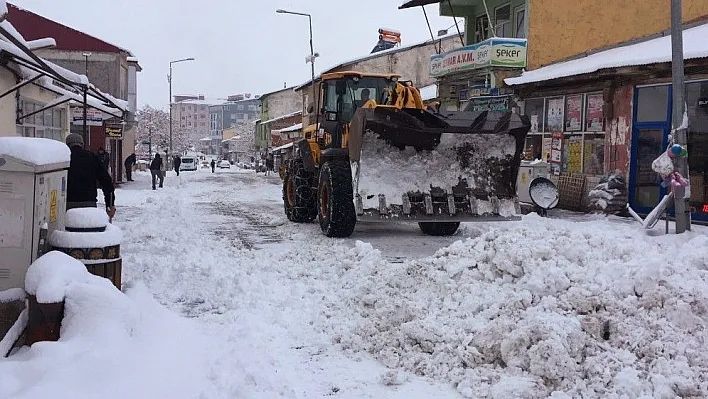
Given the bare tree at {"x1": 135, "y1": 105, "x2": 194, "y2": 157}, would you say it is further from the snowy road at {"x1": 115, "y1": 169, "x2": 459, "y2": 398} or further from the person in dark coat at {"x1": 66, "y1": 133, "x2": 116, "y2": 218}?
the person in dark coat at {"x1": 66, "y1": 133, "x2": 116, "y2": 218}

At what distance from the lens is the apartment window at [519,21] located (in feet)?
66.1

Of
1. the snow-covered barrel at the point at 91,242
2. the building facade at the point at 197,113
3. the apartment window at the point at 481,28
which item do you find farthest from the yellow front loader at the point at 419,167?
the building facade at the point at 197,113

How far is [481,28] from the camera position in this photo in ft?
76.7

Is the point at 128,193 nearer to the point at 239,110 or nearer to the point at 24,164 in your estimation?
the point at 24,164

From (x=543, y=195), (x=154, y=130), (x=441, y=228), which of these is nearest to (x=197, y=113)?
(x=154, y=130)

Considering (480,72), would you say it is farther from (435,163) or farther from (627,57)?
(435,163)

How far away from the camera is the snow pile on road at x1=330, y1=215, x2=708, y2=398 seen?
433 cm

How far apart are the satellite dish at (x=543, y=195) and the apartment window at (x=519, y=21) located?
6.92 metres

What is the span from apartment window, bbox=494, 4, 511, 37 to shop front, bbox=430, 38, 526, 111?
6.55ft

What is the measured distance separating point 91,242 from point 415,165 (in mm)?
6121

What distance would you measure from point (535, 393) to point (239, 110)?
6166 inches

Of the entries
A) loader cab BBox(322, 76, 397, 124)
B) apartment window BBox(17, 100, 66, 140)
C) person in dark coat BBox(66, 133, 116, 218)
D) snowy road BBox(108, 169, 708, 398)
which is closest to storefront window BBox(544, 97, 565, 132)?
loader cab BBox(322, 76, 397, 124)

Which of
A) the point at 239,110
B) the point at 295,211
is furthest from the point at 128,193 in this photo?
the point at 239,110

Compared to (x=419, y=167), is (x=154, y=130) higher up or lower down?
higher up
